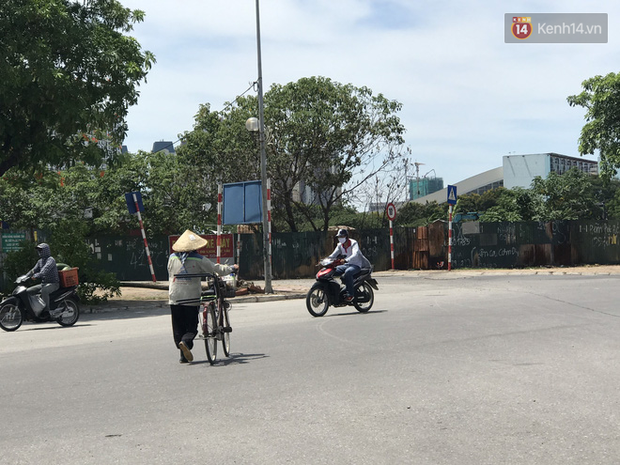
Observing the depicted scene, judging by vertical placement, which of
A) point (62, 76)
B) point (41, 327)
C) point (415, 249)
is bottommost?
point (41, 327)

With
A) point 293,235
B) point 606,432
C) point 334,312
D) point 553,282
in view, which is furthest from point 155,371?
point 293,235

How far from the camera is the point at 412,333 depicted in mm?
10914

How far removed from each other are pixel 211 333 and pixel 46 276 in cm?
Answer: 660

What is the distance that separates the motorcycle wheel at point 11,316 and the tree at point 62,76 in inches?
182

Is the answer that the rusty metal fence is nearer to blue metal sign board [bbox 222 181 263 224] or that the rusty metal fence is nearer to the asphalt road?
blue metal sign board [bbox 222 181 263 224]

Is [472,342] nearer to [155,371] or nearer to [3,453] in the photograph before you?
[155,371]

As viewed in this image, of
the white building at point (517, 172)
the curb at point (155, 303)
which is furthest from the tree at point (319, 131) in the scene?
the white building at point (517, 172)

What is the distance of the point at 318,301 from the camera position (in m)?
14.0

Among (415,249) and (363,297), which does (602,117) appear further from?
(363,297)

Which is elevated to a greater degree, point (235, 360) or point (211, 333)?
point (211, 333)

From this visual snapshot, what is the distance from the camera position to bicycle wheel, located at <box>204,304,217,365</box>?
339 inches

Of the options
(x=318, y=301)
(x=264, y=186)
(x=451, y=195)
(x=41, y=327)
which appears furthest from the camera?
(x=451, y=195)

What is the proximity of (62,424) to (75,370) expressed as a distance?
2857 millimetres

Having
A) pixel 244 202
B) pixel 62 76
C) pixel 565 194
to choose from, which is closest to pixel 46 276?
pixel 62 76
